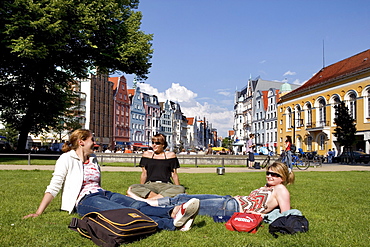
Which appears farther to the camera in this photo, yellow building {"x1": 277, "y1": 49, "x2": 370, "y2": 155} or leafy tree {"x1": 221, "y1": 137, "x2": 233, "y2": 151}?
leafy tree {"x1": 221, "y1": 137, "x2": 233, "y2": 151}

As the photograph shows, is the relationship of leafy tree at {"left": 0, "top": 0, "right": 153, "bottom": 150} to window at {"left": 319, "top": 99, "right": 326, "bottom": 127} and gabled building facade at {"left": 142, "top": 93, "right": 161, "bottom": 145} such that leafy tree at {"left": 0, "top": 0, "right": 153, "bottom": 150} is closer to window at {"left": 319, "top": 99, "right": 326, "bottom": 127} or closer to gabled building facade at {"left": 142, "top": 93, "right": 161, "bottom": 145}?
window at {"left": 319, "top": 99, "right": 326, "bottom": 127}

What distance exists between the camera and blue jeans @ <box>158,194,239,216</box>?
5379 mm

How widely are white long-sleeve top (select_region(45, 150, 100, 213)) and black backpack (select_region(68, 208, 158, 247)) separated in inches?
41.1

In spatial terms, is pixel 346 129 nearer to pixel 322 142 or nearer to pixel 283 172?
pixel 322 142

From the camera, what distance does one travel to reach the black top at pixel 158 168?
6.77m

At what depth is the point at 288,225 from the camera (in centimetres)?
465

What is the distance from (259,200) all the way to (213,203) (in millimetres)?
678

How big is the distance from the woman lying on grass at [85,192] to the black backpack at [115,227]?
399 millimetres

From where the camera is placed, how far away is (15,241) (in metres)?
4.13

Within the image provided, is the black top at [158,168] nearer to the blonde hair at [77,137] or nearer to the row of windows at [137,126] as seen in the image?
the blonde hair at [77,137]

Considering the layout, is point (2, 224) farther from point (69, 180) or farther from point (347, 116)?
point (347, 116)

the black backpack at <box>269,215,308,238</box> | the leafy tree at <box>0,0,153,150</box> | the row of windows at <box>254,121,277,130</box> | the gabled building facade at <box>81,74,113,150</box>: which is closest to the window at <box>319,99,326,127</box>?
the row of windows at <box>254,121,277,130</box>

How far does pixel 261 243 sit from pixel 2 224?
3.46 m

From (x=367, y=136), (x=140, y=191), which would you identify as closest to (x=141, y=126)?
(x=367, y=136)
